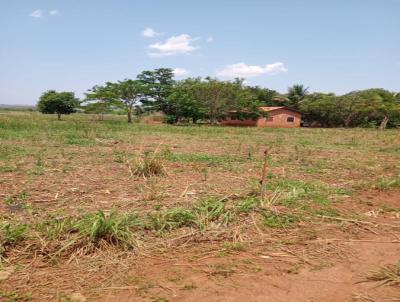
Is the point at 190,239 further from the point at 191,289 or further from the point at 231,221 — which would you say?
the point at 191,289

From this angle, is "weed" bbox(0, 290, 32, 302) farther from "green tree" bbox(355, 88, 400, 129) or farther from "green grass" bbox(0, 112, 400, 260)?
"green tree" bbox(355, 88, 400, 129)

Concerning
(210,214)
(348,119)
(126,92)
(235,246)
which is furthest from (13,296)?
(348,119)

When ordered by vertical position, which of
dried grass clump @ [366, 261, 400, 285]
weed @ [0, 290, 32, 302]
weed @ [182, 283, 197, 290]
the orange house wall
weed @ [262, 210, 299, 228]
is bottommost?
weed @ [0, 290, 32, 302]

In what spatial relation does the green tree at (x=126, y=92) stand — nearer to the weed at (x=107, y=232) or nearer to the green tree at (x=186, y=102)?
the green tree at (x=186, y=102)

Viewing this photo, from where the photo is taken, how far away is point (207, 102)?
31594mm

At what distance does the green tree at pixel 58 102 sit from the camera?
35.1m

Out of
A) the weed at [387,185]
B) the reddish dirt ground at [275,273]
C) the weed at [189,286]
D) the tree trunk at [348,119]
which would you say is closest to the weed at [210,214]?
the reddish dirt ground at [275,273]

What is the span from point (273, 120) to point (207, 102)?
324 inches

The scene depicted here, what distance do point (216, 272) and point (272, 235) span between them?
112 centimetres

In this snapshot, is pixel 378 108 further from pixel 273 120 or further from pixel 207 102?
pixel 207 102

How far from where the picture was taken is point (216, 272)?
114 inches

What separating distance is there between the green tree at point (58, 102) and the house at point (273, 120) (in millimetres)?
16014

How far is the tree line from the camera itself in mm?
30516

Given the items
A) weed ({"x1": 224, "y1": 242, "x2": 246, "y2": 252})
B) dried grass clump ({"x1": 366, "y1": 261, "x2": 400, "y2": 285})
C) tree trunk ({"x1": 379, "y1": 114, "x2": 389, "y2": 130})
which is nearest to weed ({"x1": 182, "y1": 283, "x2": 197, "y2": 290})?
weed ({"x1": 224, "y1": 242, "x2": 246, "y2": 252})
